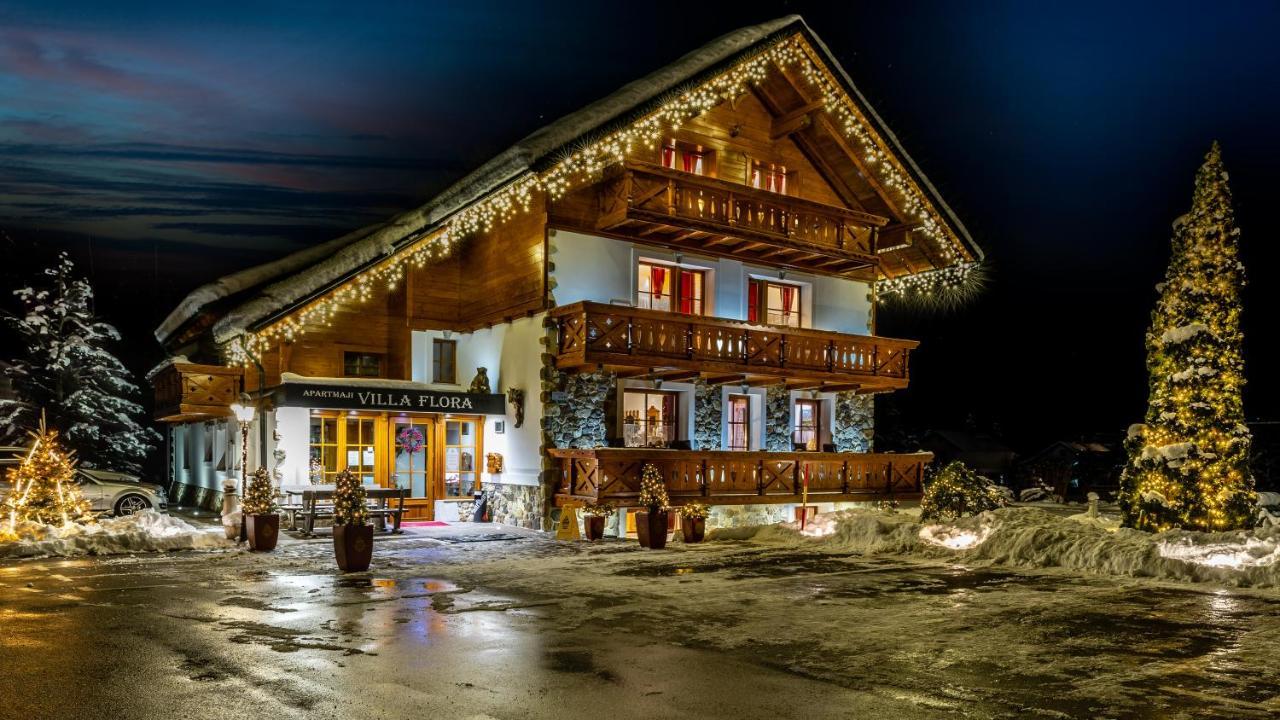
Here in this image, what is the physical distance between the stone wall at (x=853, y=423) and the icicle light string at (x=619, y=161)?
181 inches

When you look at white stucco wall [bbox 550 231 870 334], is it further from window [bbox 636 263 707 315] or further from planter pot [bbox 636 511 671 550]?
planter pot [bbox 636 511 671 550]

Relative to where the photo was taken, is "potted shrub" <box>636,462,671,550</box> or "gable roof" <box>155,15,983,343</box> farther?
"gable roof" <box>155,15,983,343</box>

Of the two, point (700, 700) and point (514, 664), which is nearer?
point (700, 700)

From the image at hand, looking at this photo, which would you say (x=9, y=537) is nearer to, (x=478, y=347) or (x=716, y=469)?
(x=478, y=347)

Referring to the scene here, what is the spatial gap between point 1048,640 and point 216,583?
9.97m

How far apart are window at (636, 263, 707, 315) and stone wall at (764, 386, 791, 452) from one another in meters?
2.78

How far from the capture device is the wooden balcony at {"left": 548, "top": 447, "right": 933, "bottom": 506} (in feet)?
62.8

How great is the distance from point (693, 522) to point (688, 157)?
30.6ft

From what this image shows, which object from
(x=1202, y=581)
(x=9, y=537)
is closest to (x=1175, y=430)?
(x=1202, y=581)

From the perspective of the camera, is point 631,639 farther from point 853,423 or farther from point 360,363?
A: point 853,423

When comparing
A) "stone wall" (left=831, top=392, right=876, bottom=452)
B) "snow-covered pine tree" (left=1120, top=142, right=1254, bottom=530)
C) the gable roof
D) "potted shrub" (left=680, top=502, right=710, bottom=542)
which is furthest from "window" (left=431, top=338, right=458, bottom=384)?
"snow-covered pine tree" (left=1120, top=142, right=1254, bottom=530)

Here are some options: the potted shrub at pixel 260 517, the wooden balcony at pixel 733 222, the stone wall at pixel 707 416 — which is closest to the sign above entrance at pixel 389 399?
the potted shrub at pixel 260 517

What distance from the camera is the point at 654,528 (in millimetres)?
17438

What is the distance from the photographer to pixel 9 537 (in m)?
16.0
